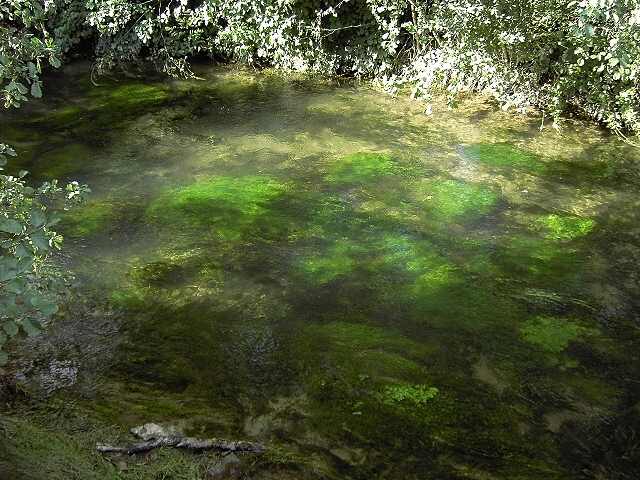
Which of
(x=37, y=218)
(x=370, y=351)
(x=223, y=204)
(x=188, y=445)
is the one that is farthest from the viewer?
(x=223, y=204)

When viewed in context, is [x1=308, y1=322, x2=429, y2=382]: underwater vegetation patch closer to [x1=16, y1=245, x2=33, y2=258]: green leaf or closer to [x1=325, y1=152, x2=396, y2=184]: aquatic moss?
[x1=16, y1=245, x2=33, y2=258]: green leaf

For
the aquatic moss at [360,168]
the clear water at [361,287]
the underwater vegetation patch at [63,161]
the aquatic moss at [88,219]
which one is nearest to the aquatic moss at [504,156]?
the clear water at [361,287]

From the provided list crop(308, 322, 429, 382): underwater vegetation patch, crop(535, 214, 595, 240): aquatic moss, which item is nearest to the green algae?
crop(308, 322, 429, 382): underwater vegetation patch

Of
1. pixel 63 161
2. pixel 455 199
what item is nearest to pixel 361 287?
pixel 455 199

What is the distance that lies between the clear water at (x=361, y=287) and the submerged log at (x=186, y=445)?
0.10m

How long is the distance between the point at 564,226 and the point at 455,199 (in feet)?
2.88

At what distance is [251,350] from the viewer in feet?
11.6

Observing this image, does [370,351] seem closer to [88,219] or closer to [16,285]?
[16,285]

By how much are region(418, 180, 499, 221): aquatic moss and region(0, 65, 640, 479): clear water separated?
1.0 inches

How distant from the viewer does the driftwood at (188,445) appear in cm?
276

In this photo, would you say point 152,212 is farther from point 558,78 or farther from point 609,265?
point 558,78

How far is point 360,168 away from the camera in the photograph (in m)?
5.89

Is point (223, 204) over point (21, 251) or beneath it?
beneath

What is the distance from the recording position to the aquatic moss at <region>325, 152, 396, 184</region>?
5682 millimetres
